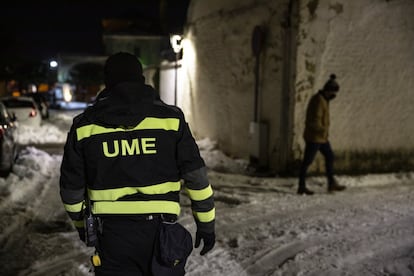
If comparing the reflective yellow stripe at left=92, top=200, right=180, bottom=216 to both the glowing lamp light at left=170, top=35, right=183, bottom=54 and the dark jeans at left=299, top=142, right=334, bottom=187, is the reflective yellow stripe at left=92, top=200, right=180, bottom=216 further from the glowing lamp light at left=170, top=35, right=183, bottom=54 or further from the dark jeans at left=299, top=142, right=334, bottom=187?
the glowing lamp light at left=170, top=35, right=183, bottom=54

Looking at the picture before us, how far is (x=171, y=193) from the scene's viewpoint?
2.86 metres

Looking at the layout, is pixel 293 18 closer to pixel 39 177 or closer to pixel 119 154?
pixel 39 177

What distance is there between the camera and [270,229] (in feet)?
20.1

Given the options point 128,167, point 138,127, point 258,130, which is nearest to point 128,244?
point 128,167

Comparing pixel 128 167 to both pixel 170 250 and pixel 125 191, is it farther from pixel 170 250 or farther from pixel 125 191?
pixel 170 250

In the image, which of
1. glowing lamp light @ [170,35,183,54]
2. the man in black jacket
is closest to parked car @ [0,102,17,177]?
glowing lamp light @ [170,35,183,54]

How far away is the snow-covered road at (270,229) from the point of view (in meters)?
4.91

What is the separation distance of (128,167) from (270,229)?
3703 mm

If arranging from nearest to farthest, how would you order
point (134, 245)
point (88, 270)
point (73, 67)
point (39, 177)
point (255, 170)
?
point (134, 245) → point (88, 270) → point (39, 177) → point (255, 170) → point (73, 67)

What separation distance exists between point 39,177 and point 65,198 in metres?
6.61

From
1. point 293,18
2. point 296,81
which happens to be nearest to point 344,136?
point 296,81

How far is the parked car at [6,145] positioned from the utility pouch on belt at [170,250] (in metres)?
6.94

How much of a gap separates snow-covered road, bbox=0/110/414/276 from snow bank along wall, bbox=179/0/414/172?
695mm

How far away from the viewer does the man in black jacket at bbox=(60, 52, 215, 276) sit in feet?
8.99
